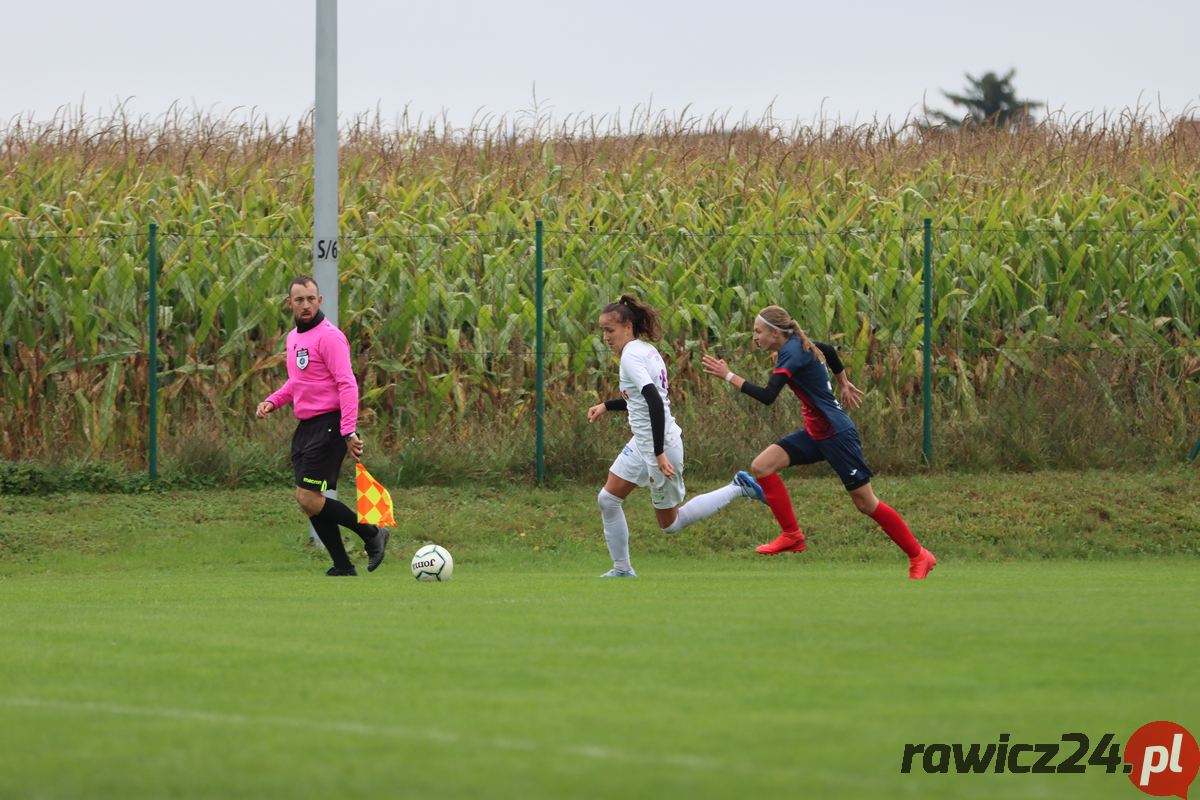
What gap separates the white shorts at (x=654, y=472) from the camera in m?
12.6

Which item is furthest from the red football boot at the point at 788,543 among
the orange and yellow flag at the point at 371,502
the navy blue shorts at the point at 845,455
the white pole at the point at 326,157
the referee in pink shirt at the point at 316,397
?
the white pole at the point at 326,157

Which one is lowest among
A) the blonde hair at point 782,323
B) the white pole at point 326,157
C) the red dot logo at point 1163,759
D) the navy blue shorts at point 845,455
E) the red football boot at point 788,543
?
the red football boot at point 788,543

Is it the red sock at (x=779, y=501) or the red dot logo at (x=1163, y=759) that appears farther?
the red sock at (x=779, y=501)

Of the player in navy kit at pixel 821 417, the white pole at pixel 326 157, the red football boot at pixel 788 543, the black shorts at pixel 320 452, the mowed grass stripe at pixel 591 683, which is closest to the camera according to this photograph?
the mowed grass stripe at pixel 591 683

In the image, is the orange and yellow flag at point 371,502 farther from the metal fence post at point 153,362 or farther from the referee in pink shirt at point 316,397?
the metal fence post at point 153,362

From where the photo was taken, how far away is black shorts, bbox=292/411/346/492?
42.2ft

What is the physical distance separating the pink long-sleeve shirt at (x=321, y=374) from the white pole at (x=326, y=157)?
269cm

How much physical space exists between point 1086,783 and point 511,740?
1.80m

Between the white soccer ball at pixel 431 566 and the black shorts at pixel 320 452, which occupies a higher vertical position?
the black shorts at pixel 320 452

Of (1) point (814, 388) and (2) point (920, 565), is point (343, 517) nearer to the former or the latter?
(1) point (814, 388)

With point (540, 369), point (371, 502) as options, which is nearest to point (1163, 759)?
point (371, 502)

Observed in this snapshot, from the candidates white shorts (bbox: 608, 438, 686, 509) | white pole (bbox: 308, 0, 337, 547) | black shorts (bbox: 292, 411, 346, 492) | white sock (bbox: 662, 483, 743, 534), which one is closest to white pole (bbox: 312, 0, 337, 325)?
white pole (bbox: 308, 0, 337, 547)

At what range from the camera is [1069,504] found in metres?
Answer: 17.4

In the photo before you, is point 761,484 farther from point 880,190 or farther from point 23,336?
point 880,190
